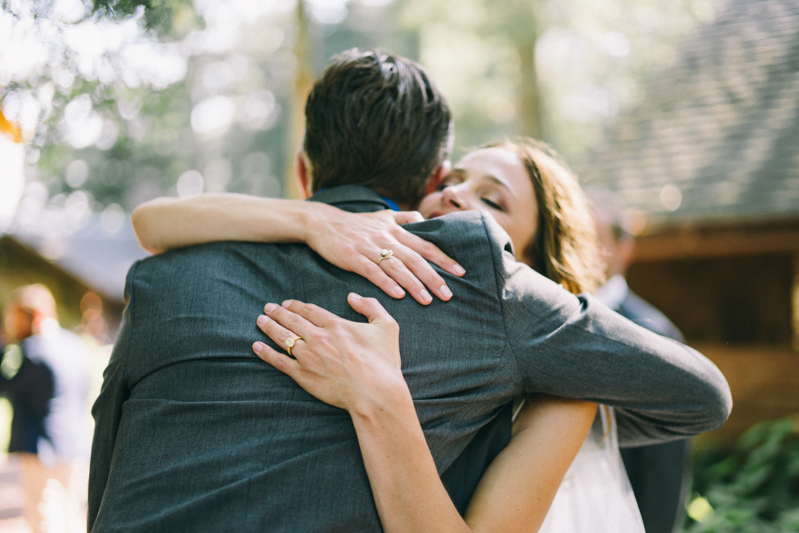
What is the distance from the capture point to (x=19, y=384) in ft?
19.1

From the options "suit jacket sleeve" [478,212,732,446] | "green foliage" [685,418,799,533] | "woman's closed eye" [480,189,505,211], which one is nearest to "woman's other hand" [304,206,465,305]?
"suit jacket sleeve" [478,212,732,446]

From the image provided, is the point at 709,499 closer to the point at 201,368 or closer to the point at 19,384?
the point at 201,368

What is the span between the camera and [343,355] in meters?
1.43

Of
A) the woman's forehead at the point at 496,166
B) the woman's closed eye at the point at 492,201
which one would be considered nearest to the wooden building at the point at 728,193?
the woman's forehead at the point at 496,166

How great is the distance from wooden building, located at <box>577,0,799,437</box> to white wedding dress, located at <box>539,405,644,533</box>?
593 cm

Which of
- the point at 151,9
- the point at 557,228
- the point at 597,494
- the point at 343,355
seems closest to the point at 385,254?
the point at 343,355

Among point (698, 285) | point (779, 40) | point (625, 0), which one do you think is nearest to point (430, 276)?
point (698, 285)

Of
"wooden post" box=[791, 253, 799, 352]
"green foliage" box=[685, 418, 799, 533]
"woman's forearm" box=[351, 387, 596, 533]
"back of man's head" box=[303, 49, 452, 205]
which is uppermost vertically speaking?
"back of man's head" box=[303, 49, 452, 205]

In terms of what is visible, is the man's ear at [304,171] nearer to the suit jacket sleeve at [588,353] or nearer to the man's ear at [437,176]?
the man's ear at [437,176]

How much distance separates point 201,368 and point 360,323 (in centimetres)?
40

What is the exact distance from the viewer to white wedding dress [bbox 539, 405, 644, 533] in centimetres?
194

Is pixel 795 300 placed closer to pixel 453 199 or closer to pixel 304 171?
pixel 453 199

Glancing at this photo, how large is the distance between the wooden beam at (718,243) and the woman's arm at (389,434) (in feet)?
21.4

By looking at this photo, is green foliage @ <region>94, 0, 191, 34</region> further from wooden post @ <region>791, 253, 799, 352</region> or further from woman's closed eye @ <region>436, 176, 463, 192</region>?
wooden post @ <region>791, 253, 799, 352</region>
